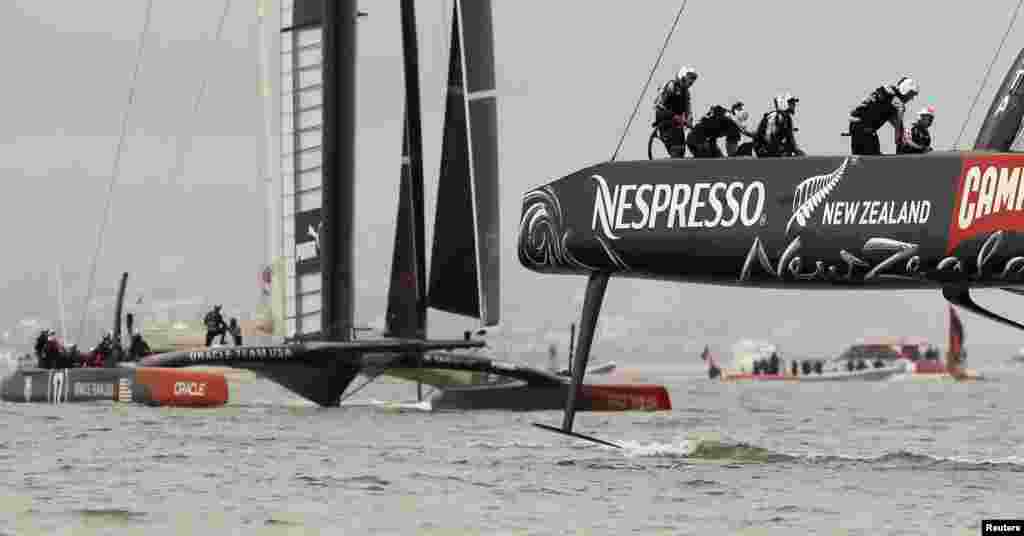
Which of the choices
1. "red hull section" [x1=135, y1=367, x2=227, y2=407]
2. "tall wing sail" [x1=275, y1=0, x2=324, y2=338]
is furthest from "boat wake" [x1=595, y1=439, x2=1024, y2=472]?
"red hull section" [x1=135, y1=367, x2=227, y2=407]

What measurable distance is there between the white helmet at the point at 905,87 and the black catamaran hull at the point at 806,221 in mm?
541

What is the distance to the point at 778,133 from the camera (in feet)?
54.1

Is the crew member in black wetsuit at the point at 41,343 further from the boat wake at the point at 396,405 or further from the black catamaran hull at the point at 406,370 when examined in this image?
the boat wake at the point at 396,405

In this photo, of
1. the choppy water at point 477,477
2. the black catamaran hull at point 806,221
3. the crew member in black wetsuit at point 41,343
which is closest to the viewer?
the choppy water at point 477,477

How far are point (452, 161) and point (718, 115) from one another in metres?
12.2

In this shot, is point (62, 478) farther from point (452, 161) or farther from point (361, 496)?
point (452, 161)

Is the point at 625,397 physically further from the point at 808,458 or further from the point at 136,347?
the point at 136,347

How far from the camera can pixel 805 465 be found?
730 inches

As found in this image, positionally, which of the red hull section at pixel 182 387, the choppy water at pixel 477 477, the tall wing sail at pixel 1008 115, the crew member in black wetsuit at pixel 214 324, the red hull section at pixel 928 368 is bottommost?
the choppy water at pixel 477 477

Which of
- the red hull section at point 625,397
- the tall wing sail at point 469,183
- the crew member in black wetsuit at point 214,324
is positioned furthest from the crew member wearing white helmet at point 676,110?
the crew member in black wetsuit at point 214,324

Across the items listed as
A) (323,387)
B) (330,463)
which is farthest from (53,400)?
(330,463)

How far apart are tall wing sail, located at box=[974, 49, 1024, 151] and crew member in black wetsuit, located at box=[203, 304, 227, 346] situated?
19.9 meters

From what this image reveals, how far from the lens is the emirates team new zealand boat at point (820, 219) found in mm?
15383

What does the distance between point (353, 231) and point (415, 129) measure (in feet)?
5.72
